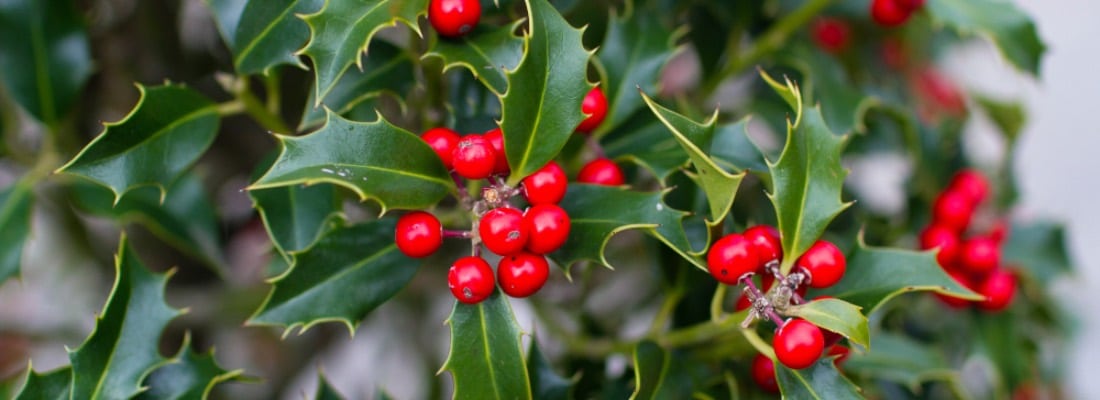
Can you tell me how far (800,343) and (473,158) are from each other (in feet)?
0.82

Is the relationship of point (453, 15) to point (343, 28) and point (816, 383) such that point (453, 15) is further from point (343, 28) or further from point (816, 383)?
point (816, 383)

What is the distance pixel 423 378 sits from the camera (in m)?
1.35

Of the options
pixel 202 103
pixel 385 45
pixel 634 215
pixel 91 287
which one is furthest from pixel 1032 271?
pixel 91 287

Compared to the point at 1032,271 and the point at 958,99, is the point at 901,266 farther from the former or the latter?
the point at 958,99

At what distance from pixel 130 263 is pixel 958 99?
1.38 m

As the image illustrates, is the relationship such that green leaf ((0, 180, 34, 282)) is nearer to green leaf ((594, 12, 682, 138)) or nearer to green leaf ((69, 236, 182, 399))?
green leaf ((69, 236, 182, 399))

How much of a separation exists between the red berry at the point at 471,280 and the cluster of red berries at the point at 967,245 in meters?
0.53

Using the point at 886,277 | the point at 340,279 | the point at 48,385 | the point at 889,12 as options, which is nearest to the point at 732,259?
the point at 886,277

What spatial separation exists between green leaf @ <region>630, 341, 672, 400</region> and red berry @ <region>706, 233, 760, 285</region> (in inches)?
4.5

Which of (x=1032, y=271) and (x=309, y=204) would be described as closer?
(x=309, y=204)

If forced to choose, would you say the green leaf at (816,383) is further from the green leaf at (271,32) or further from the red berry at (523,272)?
the green leaf at (271,32)

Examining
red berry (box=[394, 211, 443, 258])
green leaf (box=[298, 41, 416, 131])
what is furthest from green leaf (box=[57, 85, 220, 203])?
red berry (box=[394, 211, 443, 258])

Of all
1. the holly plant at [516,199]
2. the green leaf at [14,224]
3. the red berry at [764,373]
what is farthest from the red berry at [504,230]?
the green leaf at [14,224]

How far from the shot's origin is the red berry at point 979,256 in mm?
969
